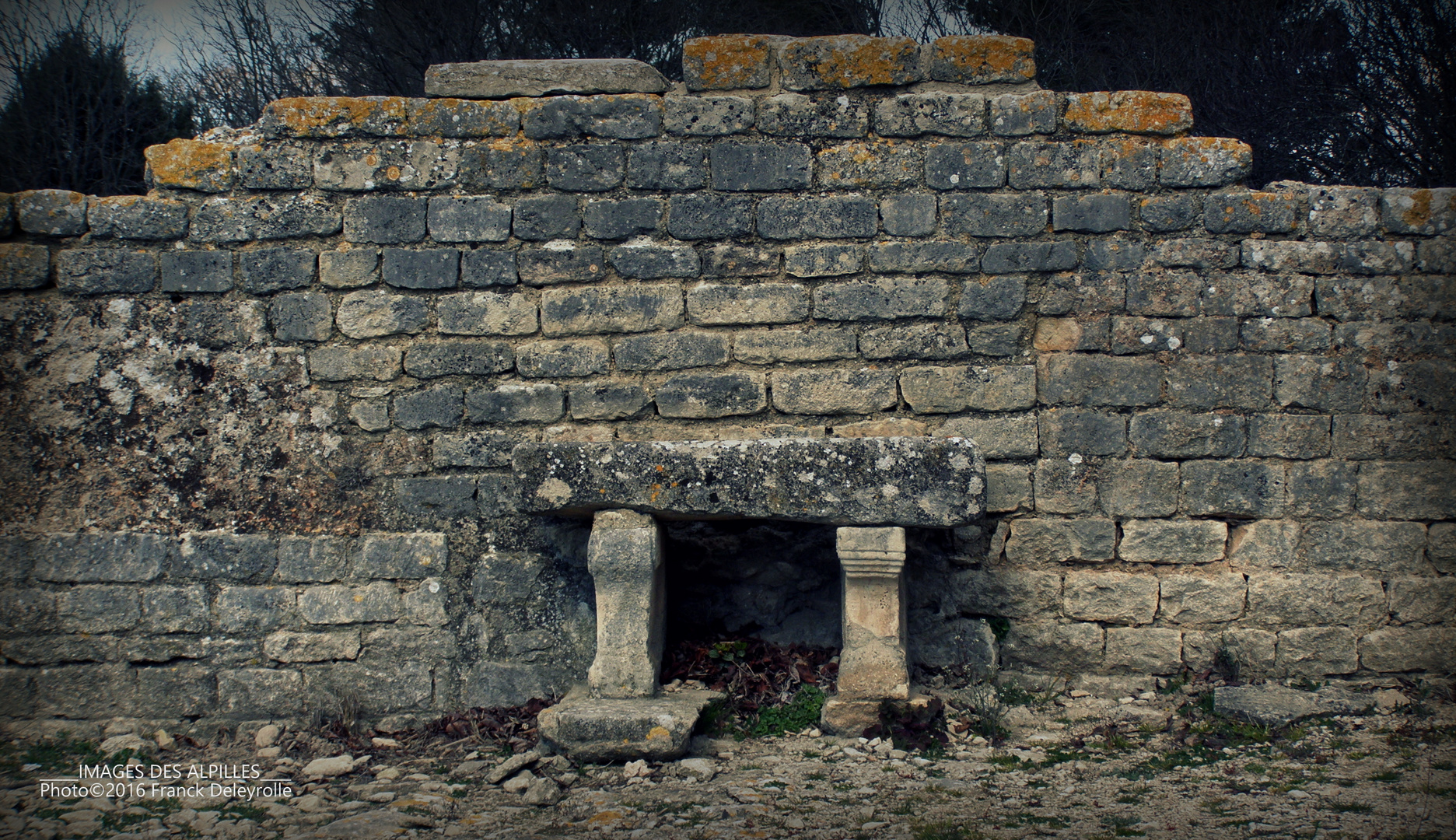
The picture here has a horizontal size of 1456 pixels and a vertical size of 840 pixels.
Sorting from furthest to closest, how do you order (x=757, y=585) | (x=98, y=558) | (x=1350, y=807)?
(x=757, y=585) < (x=98, y=558) < (x=1350, y=807)


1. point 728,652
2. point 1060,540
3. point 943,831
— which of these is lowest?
point 943,831

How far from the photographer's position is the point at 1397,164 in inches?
328

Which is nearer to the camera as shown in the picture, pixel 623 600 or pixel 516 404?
pixel 623 600

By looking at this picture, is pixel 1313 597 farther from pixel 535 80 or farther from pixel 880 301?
pixel 535 80

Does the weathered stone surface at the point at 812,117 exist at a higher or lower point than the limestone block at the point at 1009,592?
higher

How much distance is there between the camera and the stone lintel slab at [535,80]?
12.1 feet

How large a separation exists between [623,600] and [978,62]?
2.58m

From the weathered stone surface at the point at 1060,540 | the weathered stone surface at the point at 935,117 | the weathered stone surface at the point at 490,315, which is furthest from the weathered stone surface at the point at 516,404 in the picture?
the weathered stone surface at the point at 1060,540

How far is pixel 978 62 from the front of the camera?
3.71 metres

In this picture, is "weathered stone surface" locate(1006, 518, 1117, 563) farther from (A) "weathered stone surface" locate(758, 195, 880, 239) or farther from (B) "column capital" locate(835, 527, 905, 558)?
(A) "weathered stone surface" locate(758, 195, 880, 239)

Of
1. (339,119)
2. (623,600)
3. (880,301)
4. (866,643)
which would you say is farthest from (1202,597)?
(339,119)

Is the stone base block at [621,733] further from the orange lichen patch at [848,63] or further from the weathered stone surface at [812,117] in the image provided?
the orange lichen patch at [848,63]

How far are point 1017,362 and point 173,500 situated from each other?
347cm

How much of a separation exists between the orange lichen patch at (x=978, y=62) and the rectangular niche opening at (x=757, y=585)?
76.6 inches
